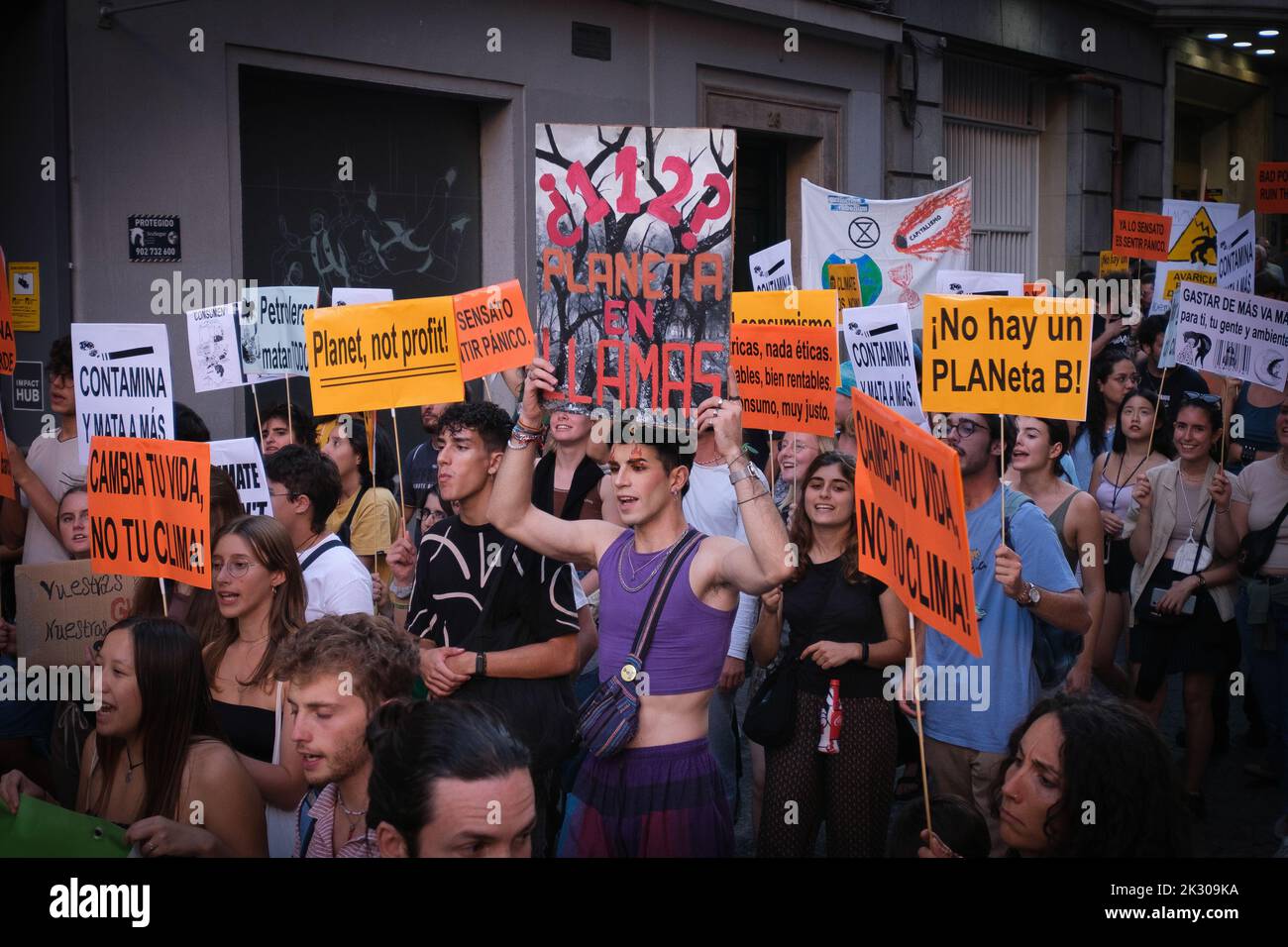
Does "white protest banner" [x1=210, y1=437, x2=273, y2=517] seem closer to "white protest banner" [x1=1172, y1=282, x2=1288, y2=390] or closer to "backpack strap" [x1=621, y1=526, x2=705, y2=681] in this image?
"backpack strap" [x1=621, y1=526, x2=705, y2=681]

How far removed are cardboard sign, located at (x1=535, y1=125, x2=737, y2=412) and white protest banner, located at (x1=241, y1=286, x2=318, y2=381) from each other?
9.40 ft

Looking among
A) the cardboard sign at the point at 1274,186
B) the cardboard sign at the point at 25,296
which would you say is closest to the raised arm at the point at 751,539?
the cardboard sign at the point at 25,296

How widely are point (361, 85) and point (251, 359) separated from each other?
4.31 metres

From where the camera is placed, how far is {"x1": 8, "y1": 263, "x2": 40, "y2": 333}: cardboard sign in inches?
358

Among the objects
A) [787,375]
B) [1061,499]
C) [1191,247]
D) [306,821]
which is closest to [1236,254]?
[1191,247]

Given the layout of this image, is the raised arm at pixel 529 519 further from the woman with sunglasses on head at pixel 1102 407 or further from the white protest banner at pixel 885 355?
the woman with sunglasses on head at pixel 1102 407

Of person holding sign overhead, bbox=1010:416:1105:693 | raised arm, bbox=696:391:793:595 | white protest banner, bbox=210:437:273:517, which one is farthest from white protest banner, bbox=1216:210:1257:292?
white protest banner, bbox=210:437:273:517

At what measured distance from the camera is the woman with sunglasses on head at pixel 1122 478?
24.2ft

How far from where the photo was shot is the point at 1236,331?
7602 millimetres

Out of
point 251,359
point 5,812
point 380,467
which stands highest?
point 251,359

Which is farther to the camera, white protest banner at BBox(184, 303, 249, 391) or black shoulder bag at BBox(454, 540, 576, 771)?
white protest banner at BBox(184, 303, 249, 391)

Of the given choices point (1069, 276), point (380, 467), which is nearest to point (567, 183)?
point (380, 467)
